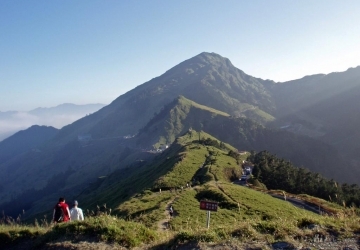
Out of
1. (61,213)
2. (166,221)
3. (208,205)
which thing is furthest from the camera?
(166,221)

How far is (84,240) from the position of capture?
8.68 meters

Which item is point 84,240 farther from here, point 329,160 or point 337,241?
point 329,160

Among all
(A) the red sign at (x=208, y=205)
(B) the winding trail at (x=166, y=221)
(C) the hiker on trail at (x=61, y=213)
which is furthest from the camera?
(B) the winding trail at (x=166, y=221)

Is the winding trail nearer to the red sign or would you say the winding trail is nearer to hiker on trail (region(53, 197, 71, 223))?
hiker on trail (region(53, 197, 71, 223))

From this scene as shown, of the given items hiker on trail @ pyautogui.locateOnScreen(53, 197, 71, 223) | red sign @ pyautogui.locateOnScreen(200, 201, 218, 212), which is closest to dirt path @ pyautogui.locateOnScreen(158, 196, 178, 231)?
hiker on trail @ pyautogui.locateOnScreen(53, 197, 71, 223)

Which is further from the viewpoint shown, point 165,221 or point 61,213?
point 165,221

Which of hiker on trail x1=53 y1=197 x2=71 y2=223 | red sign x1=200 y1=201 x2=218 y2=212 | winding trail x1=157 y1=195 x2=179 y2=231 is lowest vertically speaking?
winding trail x1=157 y1=195 x2=179 y2=231

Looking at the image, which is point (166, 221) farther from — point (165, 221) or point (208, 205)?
point (208, 205)

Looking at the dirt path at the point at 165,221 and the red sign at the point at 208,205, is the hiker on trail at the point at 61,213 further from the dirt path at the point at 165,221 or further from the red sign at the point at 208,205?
the dirt path at the point at 165,221

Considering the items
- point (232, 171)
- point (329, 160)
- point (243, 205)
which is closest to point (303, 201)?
point (243, 205)

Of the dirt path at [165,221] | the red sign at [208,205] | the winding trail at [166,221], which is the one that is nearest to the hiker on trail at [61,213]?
the red sign at [208,205]

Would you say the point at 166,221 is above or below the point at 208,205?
below

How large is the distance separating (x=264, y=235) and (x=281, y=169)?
69.8 m

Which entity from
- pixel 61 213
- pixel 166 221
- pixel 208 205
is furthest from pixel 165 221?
pixel 208 205
